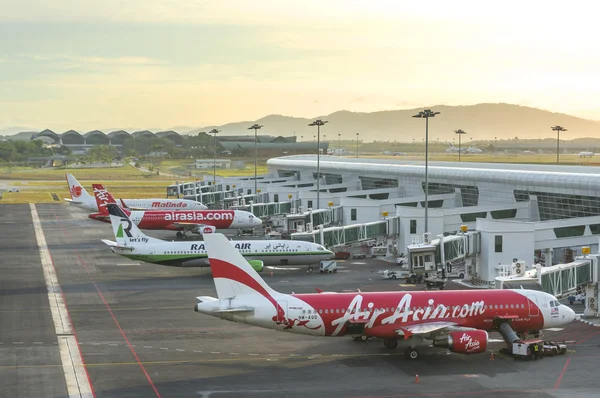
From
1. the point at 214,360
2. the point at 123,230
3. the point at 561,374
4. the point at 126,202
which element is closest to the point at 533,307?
the point at 561,374

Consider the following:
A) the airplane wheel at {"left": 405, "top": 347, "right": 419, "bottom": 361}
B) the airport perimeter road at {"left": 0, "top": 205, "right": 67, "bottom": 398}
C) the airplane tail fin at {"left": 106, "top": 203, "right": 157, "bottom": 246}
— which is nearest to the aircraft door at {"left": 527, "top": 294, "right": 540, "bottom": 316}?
the airplane wheel at {"left": 405, "top": 347, "right": 419, "bottom": 361}

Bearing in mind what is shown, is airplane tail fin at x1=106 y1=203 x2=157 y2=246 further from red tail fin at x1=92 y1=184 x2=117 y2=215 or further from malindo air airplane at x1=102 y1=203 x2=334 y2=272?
red tail fin at x1=92 y1=184 x2=117 y2=215

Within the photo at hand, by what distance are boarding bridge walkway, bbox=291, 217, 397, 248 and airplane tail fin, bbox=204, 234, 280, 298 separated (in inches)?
1730

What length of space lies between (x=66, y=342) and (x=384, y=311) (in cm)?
2102

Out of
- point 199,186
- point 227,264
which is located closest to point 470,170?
point 227,264

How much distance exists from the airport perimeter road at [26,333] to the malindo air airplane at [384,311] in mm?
9765

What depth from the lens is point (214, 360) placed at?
47.3m

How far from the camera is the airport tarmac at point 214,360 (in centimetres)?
4128

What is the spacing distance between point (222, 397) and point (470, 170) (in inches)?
3101

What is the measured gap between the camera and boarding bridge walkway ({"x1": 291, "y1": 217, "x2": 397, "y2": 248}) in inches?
3588

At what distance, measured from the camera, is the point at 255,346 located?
167ft

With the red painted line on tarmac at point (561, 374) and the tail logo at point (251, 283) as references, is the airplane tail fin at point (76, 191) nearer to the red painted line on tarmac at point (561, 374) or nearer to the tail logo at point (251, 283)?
the tail logo at point (251, 283)

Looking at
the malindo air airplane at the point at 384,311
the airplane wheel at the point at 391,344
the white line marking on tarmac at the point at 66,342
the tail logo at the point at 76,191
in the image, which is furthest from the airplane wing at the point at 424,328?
the tail logo at the point at 76,191

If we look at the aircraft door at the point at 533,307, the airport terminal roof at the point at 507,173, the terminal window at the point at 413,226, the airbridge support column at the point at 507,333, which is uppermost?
the airport terminal roof at the point at 507,173
